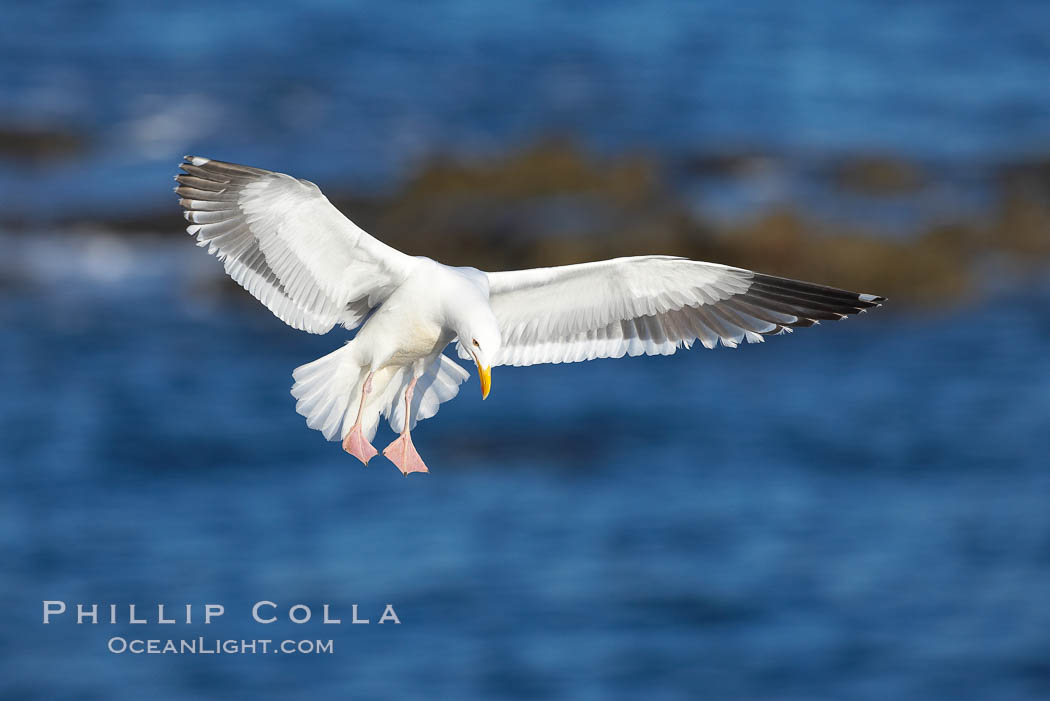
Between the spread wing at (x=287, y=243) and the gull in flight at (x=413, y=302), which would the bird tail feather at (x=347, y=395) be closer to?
the gull in flight at (x=413, y=302)

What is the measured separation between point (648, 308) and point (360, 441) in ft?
5.01

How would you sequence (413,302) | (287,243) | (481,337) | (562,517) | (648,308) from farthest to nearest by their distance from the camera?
(562,517), (648,308), (287,243), (413,302), (481,337)

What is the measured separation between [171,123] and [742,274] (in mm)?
19396

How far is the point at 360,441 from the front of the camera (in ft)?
22.1

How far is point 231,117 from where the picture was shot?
2503 centimetres

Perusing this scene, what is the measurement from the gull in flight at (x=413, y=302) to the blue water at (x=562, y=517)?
255 inches

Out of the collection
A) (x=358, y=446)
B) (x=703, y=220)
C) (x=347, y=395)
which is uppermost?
(x=703, y=220)

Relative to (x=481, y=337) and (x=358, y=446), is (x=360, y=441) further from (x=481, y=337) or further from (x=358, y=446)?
(x=481, y=337)

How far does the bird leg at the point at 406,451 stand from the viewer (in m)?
6.89

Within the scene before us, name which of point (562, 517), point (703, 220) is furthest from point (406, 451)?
point (703, 220)

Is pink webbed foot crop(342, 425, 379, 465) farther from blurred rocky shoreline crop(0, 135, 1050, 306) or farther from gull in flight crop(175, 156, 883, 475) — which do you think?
blurred rocky shoreline crop(0, 135, 1050, 306)

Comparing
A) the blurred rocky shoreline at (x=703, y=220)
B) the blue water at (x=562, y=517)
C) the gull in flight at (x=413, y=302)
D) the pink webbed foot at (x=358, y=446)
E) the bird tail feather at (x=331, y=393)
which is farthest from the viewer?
the blurred rocky shoreline at (x=703, y=220)

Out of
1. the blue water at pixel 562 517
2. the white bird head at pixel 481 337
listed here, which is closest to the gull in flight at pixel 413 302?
the white bird head at pixel 481 337

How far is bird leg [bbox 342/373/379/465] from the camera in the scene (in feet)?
21.9
